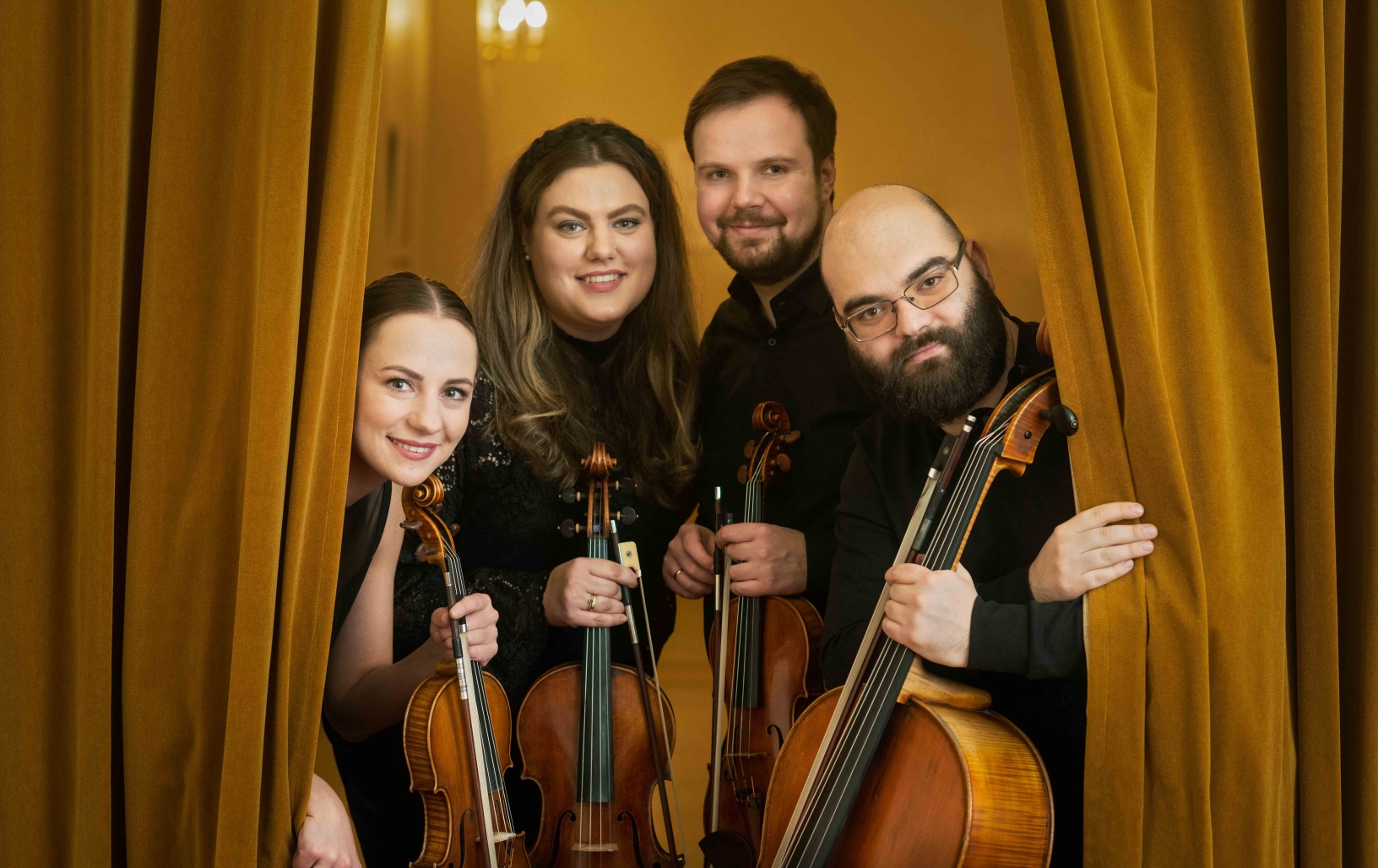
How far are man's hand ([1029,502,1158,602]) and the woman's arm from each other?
1.01 m

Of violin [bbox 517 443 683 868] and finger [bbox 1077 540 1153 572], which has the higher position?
finger [bbox 1077 540 1153 572]

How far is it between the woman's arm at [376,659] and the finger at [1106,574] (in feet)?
3.44

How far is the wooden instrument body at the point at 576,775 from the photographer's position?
196cm

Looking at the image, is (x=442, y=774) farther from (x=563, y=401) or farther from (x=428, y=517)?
(x=563, y=401)

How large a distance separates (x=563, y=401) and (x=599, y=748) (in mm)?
750

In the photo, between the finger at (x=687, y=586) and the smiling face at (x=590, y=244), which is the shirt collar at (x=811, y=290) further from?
the finger at (x=687, y=586)

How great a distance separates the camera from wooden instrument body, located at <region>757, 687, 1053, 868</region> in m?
1.48

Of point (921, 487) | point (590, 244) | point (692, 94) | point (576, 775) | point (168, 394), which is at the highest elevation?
point (692, 94)

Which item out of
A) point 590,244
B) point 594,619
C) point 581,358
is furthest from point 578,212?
point 594,619

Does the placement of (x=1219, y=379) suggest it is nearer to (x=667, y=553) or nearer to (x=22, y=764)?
(x=667, y=553)

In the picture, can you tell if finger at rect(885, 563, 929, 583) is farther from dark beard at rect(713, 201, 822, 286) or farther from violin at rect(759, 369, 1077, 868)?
dark beard at rect(713, 201, 822, 286)

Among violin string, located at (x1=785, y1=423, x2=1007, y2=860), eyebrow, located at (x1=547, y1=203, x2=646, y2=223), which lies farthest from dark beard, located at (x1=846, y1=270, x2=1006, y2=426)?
eyebrow, located at (x1=547, y1=203, x2=646, y2=223)

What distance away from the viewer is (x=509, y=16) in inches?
104

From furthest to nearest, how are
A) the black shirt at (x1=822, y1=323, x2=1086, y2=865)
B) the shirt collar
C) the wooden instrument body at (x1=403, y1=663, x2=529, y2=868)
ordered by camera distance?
the shirt collar
the wooden instrument body at (x1=403, y1=663, x2=529, y2=868)
the black shirt at (x1=822, y1=323, x2=1086, y2=865)
